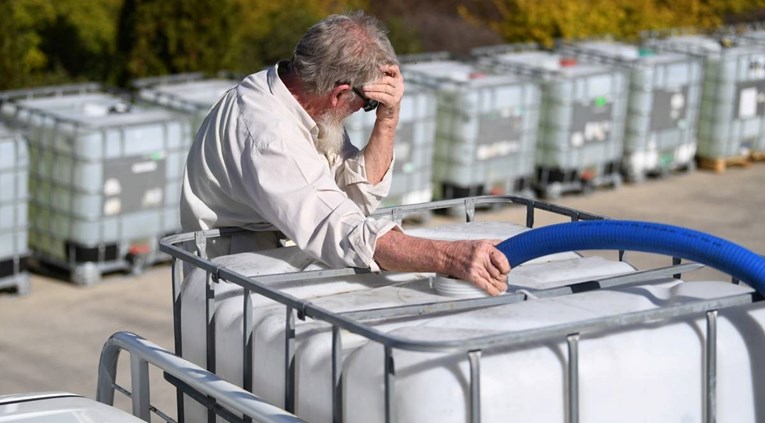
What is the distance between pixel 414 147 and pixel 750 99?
15.3 feet

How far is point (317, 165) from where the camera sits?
306cm

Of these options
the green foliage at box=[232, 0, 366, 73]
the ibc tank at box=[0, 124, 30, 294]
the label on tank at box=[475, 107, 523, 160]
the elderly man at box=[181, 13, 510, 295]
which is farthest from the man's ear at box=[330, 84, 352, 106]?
the green foliage at box=[232, 0, 366, 73]

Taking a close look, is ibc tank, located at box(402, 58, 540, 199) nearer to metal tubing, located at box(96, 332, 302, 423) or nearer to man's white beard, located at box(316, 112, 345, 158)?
man's white beard, located at box(316, 112, 345, 158)

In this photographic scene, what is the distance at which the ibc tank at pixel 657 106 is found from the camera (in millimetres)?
13211

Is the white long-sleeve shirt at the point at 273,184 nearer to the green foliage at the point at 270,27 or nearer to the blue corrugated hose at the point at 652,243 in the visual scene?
the blue corrugated hose at the point at 652,243

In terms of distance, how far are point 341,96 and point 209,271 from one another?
0.63 meters

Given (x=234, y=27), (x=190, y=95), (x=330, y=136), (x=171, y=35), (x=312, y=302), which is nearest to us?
(x=312, y=302)

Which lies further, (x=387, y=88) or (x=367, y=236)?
(x=387, y=88)

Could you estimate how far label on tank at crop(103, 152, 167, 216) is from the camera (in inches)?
379

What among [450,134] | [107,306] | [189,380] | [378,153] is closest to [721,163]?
Result: [450,134]

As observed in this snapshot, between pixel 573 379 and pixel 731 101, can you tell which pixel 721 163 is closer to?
pixel 731 101

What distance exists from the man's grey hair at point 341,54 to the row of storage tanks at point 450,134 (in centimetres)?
484

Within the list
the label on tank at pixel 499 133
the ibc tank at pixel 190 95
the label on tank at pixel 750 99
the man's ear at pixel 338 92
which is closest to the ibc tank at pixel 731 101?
the label on tank at pixel 750 99

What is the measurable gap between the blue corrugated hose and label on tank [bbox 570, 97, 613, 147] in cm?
983
